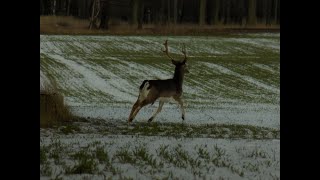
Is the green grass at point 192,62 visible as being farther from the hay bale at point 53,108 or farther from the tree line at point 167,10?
the hay bale at point 53,108

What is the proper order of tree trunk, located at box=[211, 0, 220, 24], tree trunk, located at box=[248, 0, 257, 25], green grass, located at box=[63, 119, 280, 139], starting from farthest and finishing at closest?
tree trunk, located at box=[211, 0, 220, 24]
tree trunk, located at box=[248, 0, 257, 25]
green grass, located at box=[63, 119, 280, 139]

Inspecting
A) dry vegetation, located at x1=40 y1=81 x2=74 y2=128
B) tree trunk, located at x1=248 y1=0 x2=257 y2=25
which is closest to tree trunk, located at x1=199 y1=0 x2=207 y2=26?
tree trunk, located at x1=248 y1=0 x2=257 y2=25

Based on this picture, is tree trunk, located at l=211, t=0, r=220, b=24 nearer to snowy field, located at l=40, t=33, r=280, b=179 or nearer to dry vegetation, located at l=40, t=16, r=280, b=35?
dry vegetation, located at l=40, t=16, r=280, b=35

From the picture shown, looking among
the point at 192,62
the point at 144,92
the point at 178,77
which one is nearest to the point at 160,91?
the point at 144,92

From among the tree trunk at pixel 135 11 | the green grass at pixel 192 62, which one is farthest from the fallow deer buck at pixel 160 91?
the green grass at pixel 192 62

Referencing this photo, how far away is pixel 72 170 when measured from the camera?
6.81 meters

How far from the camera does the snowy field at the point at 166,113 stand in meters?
7.34

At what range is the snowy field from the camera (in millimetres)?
7344

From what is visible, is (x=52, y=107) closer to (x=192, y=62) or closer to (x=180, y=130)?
(x=180, y=130)
